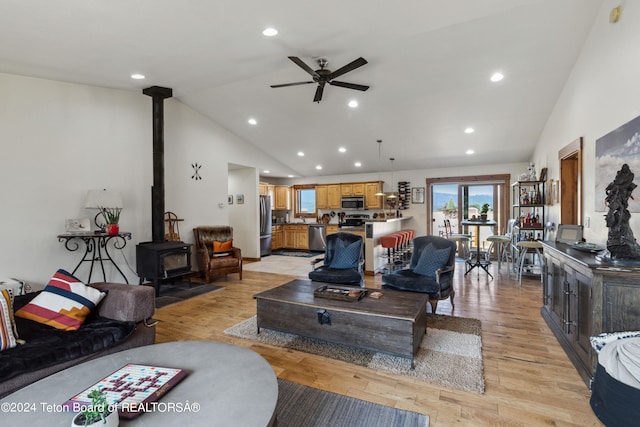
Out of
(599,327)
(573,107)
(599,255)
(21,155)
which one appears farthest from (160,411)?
(573,107)

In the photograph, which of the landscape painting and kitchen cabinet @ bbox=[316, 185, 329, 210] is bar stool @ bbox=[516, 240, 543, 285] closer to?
the landscape painting

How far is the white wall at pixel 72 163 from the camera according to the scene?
3729 millimetres

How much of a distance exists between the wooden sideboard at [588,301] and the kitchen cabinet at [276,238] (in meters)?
7.17

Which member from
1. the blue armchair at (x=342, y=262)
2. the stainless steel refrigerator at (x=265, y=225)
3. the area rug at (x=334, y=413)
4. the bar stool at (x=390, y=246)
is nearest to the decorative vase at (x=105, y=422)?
the area rug at (x=334, y=413)

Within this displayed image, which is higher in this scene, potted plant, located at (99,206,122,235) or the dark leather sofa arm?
potted plant, located at (99,206,122,235)

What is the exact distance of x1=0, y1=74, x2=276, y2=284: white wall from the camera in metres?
3.73

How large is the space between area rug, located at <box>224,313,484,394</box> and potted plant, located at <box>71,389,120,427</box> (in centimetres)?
191

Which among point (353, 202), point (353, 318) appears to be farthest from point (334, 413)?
point (353, 202)

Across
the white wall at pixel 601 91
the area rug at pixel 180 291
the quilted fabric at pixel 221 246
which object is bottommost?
the area rug at pixel 180 291

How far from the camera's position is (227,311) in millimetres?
4059

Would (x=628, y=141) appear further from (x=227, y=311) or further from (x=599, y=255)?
(x=227, y=311)

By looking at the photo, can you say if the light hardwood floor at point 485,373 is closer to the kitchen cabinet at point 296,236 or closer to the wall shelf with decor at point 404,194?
the wall shelf with decor at point 404,194

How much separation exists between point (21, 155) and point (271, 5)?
3.56m

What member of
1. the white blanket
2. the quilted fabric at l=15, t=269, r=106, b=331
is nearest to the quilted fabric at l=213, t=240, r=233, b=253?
the quilted fabric at l=15, t=269, r=106, b=331
